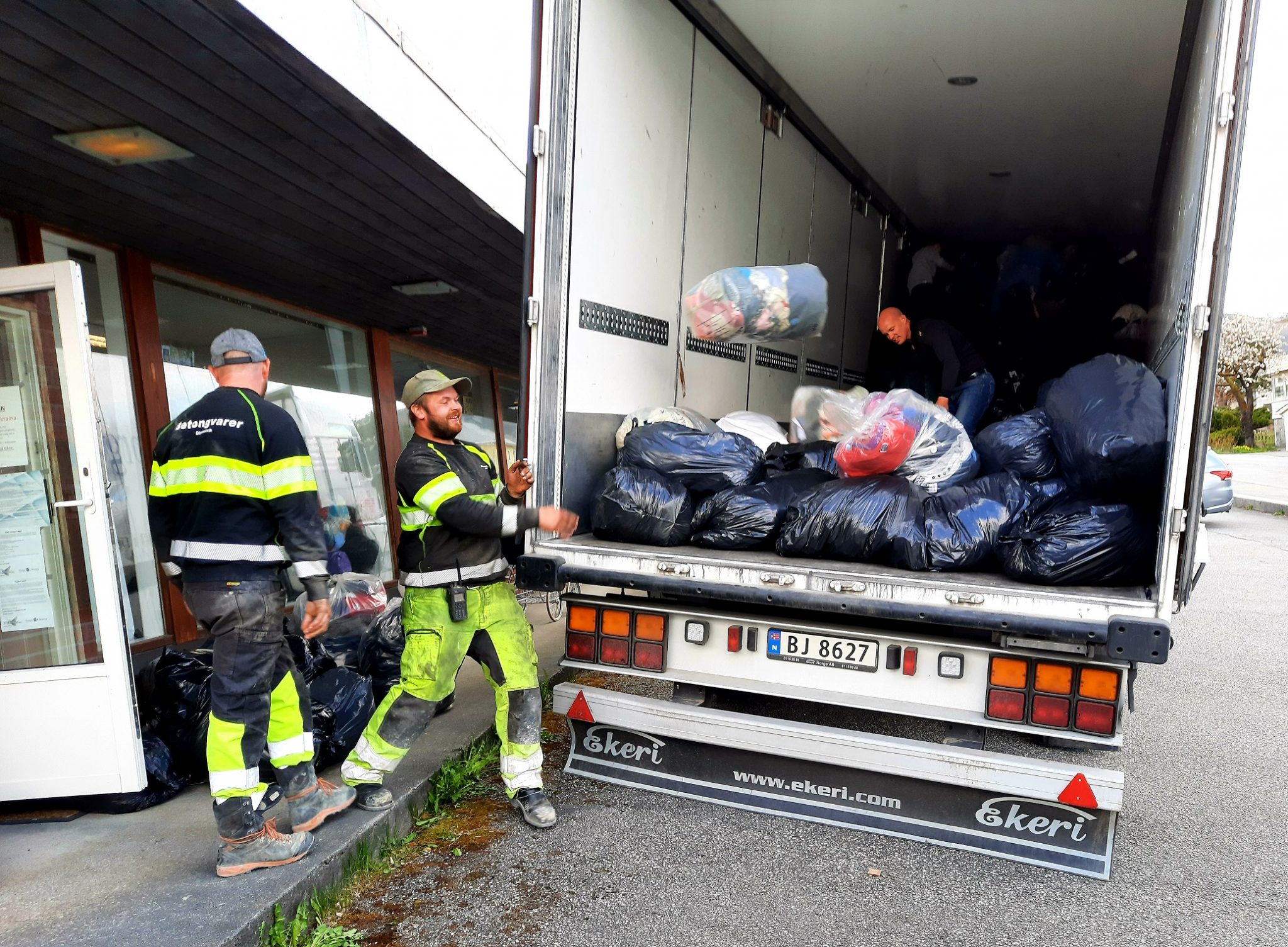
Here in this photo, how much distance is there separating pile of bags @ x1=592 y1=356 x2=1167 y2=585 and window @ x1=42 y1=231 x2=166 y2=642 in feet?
10.6

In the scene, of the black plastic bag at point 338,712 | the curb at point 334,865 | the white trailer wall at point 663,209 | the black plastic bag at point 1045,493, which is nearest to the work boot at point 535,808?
the curb at point 334,865

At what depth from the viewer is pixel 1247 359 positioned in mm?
35719

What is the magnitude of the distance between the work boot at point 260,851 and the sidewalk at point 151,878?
2cm

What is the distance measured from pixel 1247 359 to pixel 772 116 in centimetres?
3856

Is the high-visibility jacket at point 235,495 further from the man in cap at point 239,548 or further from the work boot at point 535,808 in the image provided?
the work boot at point 535,808

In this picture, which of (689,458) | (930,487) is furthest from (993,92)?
(689,458)

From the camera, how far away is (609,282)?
11.8ft

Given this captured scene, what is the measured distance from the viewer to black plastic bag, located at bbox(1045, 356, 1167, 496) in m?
2.83

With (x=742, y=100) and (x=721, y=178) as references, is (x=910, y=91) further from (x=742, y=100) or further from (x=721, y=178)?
(x=721, y=178)

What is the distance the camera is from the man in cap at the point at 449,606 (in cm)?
303

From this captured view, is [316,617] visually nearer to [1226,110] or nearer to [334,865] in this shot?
[334,865]

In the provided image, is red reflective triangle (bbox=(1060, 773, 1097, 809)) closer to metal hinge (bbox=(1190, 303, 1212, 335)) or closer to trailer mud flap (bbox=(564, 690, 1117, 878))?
trailer mud flap (bbox=(564, 690, 1117, 878))

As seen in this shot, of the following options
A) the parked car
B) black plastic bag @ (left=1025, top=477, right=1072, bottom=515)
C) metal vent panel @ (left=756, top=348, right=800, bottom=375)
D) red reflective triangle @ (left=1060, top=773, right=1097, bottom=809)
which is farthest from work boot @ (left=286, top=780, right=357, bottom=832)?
the parked car

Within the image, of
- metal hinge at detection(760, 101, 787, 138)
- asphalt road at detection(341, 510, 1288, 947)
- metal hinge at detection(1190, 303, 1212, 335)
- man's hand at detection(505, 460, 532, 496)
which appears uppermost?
metal hinge at detection(760, 101, 787, 138)
